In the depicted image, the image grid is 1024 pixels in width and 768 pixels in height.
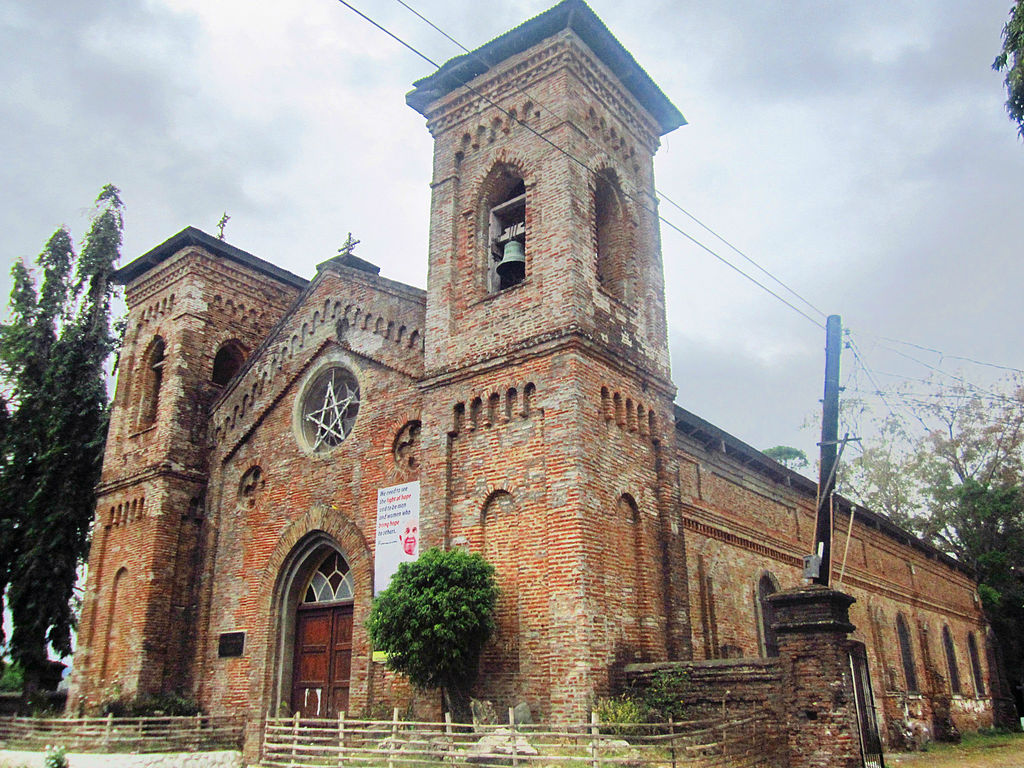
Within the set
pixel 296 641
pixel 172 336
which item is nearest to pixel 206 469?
pixel 172 336

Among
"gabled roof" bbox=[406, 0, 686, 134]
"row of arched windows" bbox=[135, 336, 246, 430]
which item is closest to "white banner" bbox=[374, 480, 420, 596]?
"gabled roof" bbox=[406, 0, 686, 134]

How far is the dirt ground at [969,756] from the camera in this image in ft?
60.1

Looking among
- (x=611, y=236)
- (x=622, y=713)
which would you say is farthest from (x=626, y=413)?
(x=622, y=713)

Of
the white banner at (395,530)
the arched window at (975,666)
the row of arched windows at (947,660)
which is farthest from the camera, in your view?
the arched window at (975,666)

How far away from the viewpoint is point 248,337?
23.0 m

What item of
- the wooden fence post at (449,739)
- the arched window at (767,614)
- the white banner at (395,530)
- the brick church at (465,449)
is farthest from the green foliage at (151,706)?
the arched window at (767,614)

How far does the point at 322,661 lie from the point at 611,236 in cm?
1019

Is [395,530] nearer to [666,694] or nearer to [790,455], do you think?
[666,694]

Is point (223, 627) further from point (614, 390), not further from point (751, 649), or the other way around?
point (751, 649)

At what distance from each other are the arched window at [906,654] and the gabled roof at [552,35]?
64.0 feet

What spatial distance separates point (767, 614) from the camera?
20.1 metres

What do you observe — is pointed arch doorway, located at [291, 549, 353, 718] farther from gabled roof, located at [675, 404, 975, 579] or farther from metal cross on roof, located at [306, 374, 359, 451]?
gabled roof, located at [675, 404, 975, 579]

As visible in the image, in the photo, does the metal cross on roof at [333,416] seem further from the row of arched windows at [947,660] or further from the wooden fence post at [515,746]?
the row of arched windows at [947,660]

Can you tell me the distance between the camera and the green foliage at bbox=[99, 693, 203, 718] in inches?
690
